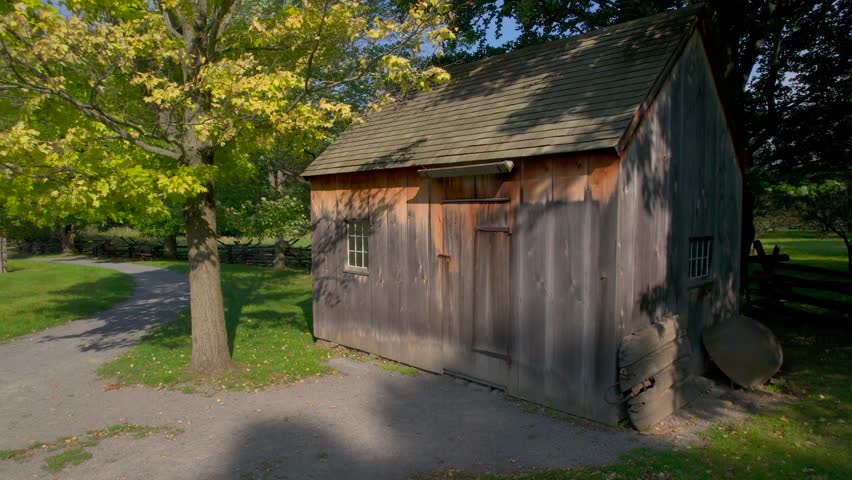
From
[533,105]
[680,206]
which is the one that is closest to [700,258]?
[680,206]

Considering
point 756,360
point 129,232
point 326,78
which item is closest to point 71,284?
point 326,78

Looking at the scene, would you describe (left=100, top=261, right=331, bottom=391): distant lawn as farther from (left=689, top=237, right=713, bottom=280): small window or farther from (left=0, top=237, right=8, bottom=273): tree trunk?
(left=0, top=237, right=8, bottom=273): tree trunk

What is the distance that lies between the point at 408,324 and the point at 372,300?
3.66 feet

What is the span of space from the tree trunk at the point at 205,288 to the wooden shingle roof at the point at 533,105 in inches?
115

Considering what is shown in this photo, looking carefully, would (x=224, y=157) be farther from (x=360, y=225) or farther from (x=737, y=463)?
(x=737, y=463)

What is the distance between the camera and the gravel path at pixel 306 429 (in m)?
5.78

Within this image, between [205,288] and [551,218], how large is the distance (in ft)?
19.7

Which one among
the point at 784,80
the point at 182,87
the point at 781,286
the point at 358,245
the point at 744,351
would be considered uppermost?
the point at 784,80

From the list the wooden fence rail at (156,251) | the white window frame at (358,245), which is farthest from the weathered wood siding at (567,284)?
the wooden fence rail at (156,251)

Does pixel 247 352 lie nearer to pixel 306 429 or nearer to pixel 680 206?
pixel 306 429

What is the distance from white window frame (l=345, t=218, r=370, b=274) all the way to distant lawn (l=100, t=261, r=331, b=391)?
195 cm

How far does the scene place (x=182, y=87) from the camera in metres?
7.64

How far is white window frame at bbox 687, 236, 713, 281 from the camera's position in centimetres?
848

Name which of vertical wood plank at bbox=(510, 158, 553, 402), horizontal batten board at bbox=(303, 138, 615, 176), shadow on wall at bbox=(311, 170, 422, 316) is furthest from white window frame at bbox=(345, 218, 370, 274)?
vertical wood plank at bbox=(510, 158, 553, 402)
